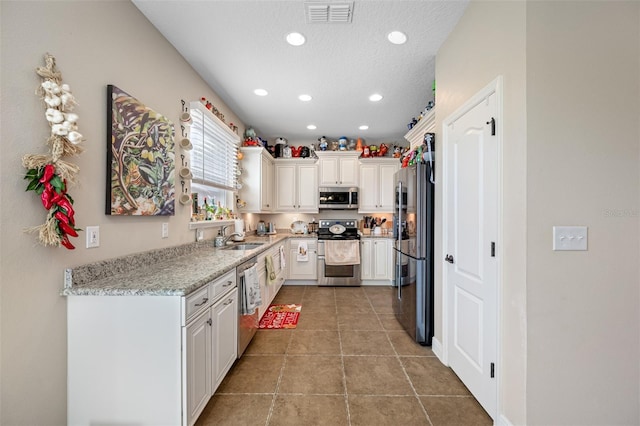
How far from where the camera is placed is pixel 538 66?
132cm

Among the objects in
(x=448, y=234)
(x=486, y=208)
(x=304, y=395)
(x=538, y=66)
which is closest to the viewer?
(x=538, y=66)

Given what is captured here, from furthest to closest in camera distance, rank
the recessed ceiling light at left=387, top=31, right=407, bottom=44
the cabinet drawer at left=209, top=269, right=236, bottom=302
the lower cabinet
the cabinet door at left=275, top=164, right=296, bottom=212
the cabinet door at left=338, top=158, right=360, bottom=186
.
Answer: the cabinet door at left=275, top=164, right=296, bottom=212
the cabinet door at left=338, top=158, right=360, bottom=186
the lower cabinet
the recessed ceiling light at left=387, top=31, right=407, bottom=44
the cabinet drawer at left=209, top=269, right=236, bottom=302

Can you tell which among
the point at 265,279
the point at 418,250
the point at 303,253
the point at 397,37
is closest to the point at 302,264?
the point at 303,253

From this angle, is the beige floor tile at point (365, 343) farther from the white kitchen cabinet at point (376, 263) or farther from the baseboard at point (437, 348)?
the white kitchen cabinet at point (376, 263)

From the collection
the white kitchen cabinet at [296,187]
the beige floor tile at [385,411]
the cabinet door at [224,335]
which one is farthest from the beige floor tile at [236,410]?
the white kitchen cabinet at [296,187]

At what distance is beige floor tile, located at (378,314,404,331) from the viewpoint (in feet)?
9.58

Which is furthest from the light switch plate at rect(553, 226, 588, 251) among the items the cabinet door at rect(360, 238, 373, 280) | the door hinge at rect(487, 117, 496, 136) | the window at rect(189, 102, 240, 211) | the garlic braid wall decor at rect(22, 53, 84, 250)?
the cabinet door at rect(360, 238, 373, 280)

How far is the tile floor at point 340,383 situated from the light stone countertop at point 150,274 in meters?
0.88

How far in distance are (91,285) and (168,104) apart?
1565mm

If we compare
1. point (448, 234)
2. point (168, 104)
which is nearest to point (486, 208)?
point (448, 234)

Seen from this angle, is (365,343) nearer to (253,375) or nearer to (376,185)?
(253,375)

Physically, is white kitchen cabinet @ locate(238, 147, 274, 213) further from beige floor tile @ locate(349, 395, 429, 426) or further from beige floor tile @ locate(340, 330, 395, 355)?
beige floor tile @ locate(349, 395, 429, 426)

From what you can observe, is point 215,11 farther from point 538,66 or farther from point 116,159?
point 538,66

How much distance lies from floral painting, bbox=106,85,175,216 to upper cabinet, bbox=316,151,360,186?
9.66ft
